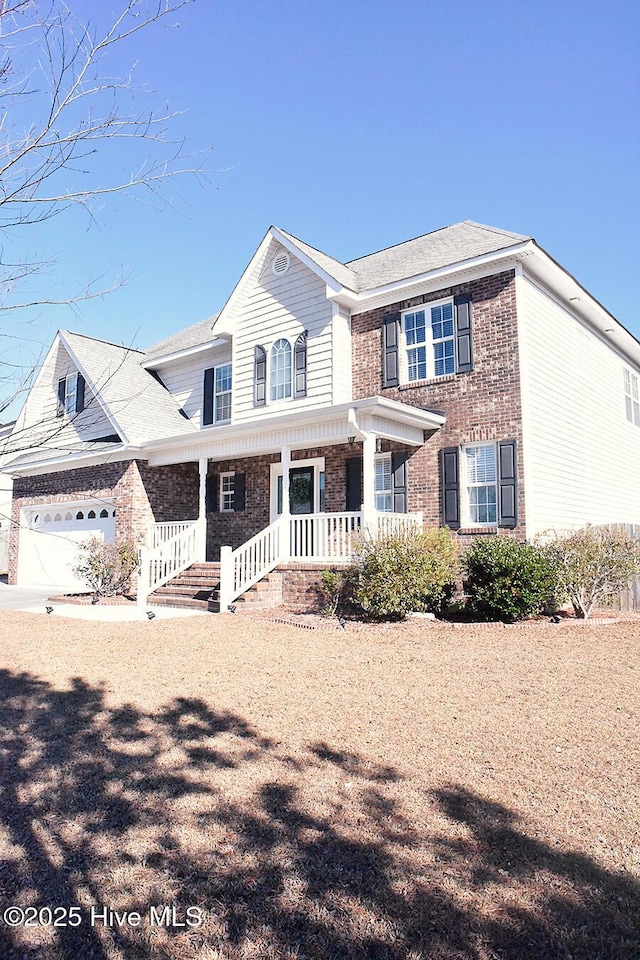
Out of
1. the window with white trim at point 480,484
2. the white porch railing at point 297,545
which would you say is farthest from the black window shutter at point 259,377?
the window with white trim at point 480,484

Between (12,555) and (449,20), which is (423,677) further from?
(12,555)

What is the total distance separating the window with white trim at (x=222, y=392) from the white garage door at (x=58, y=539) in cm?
389

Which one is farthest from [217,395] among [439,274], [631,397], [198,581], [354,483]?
[631,397]

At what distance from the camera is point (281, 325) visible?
52.2 feet

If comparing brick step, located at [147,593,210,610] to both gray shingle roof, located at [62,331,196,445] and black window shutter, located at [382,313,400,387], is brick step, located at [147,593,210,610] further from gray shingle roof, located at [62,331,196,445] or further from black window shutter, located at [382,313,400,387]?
black window shutter, located at [382,313,400,387]

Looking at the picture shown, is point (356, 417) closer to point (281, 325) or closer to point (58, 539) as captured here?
point (281, 325)

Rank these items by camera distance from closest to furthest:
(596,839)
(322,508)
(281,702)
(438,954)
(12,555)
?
(438,954)
(596,839)
(281,702)
(322,508)
(12,555)

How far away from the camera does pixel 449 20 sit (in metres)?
8.60

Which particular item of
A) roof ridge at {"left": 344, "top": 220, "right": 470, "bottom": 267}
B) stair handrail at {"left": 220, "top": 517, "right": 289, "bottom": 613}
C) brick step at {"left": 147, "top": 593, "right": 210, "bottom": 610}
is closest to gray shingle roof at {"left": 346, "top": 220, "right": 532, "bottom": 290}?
roof ridge at {"left": 344, "top": 220, "right": 470, "bottom": 267}

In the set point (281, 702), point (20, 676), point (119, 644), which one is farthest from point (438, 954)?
point (119, 644)

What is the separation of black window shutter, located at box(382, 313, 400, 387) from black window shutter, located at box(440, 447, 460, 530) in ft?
7.00

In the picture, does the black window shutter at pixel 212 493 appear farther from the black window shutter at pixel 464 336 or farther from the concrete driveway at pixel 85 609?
Answer: the black window shutter at pixel 464 336

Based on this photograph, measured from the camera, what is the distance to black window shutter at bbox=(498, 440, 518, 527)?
12.0 m

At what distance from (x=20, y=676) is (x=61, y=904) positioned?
459 centimetres
